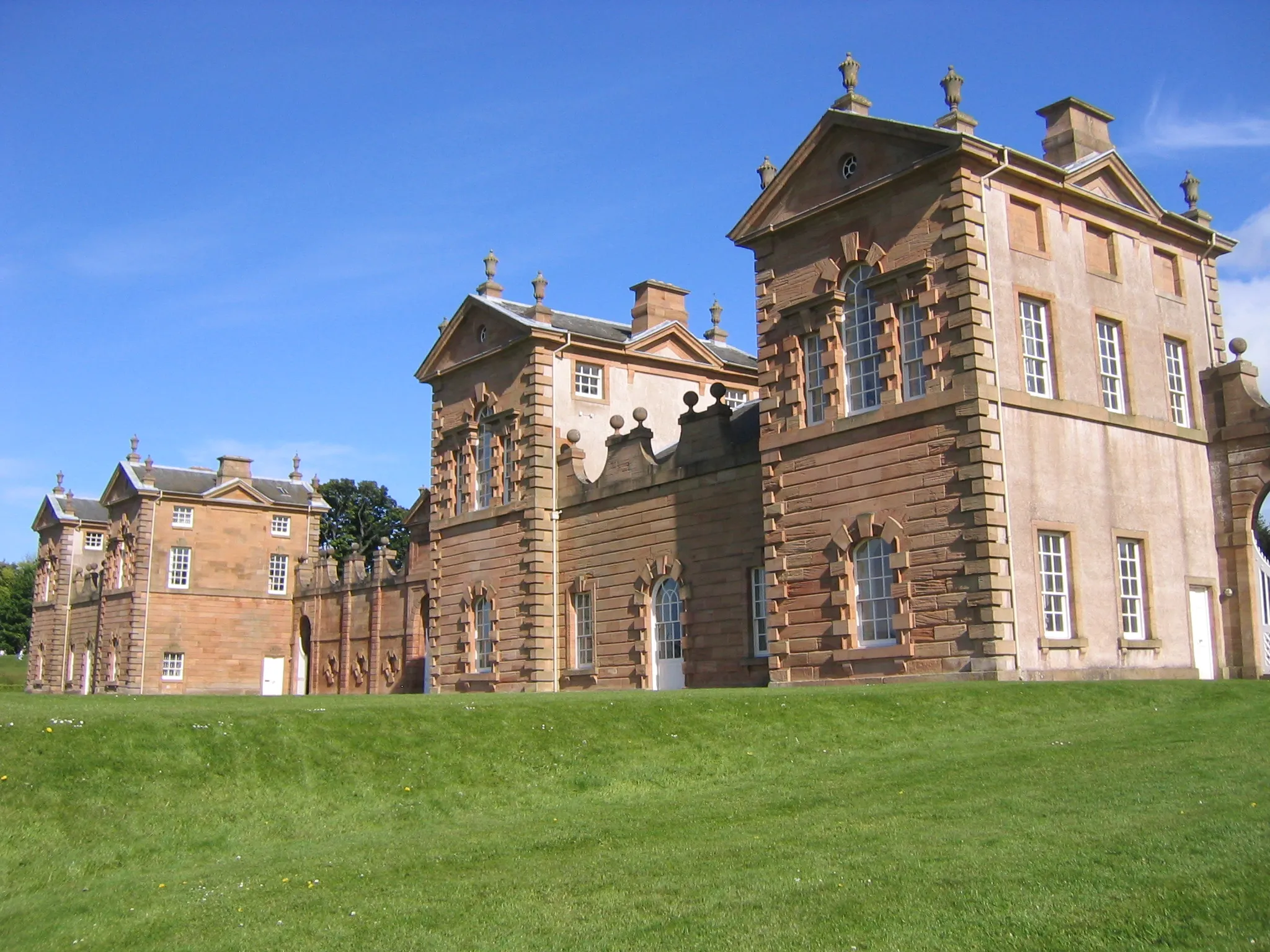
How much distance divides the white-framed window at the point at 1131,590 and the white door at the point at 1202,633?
154 centimetres

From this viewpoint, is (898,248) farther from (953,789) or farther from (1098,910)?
(1098,910)

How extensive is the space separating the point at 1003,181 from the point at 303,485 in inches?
1966

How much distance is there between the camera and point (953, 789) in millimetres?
13445

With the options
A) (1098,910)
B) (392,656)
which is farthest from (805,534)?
(392,656)

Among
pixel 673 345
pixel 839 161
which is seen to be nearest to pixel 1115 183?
pixel 839 161

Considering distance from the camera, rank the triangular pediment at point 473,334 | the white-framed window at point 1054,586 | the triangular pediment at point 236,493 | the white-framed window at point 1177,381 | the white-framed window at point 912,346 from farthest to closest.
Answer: the triangular pediment at point 236,493 → the triangular pediment at point 473,334 → the white-framed window at point 1177,381 → the white-framed window at point 912,346 → the white-framed window at point 1054,586

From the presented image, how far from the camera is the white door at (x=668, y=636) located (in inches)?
1195

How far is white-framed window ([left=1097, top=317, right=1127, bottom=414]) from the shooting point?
83.0ft

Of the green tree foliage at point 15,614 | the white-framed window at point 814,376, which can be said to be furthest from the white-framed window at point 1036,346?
the green tree foliage at point 15,614

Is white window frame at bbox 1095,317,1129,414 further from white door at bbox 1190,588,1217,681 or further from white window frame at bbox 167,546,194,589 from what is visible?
white window frame at bbox 167,546,194,589

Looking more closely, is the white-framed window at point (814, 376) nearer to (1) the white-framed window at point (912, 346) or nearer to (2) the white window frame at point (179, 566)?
(1) the white-framed window at point (912, 346)

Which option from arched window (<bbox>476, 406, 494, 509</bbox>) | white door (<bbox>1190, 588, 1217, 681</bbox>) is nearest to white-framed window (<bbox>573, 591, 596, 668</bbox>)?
arched window (<bbox>476, 406, 494, 509</bbox>)

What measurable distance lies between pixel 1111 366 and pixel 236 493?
157ft

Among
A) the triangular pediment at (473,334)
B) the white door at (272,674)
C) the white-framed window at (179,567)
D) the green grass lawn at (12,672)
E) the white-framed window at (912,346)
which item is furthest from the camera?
the green grass lawn at (12,672)
